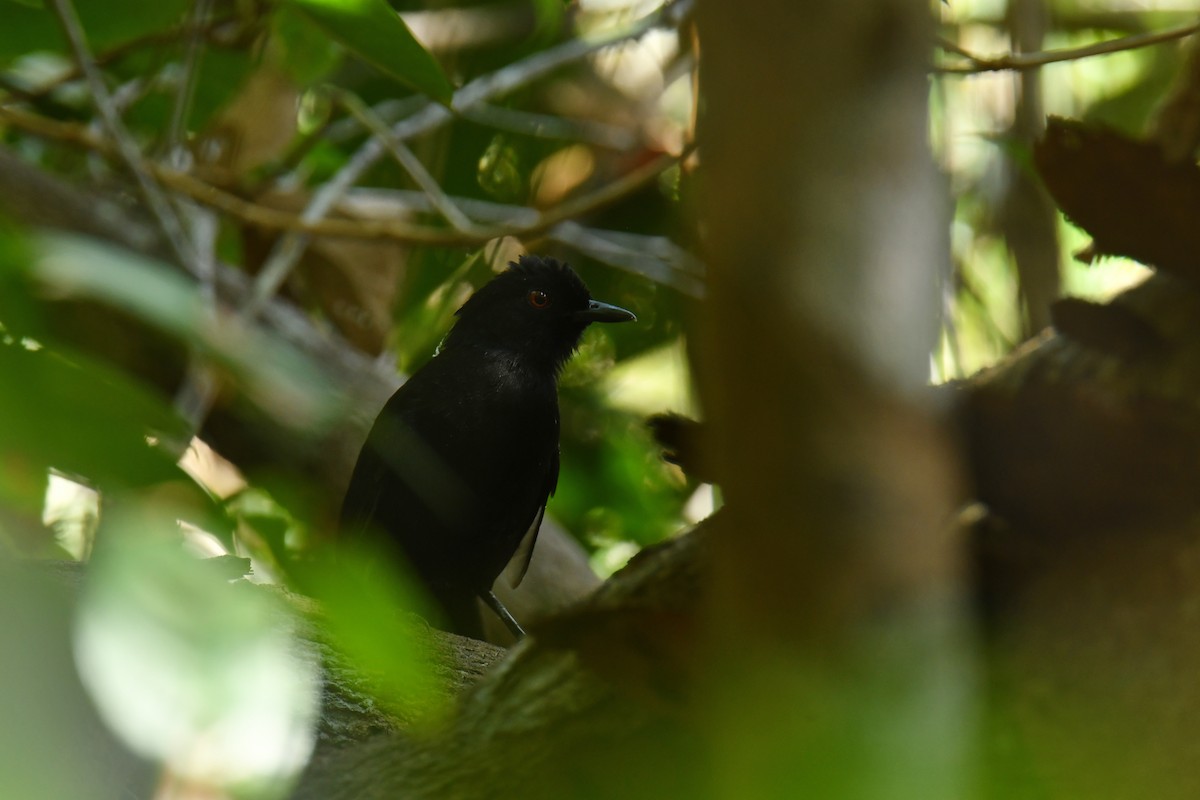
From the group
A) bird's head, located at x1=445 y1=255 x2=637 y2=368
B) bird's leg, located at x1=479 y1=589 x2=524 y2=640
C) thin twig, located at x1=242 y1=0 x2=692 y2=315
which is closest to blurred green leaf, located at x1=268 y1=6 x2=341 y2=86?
thin twig, located at x1=242 y1=0 x2=692 y2=315

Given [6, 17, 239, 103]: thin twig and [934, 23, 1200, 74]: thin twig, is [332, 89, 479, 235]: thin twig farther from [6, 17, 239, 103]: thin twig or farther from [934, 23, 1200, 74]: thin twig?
[934, 23, 1200, 74]: thin twig

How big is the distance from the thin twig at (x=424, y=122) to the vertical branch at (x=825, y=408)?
315 centimetres

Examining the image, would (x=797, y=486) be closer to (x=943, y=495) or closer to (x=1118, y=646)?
(x=943, y=495)

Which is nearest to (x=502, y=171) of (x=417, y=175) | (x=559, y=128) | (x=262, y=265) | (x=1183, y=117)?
(x=559, y=128)

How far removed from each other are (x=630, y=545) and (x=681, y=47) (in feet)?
6.46

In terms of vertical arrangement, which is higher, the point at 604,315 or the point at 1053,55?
the point at 604,315

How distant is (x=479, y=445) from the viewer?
12.8 ft

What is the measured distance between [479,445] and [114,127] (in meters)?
1.39

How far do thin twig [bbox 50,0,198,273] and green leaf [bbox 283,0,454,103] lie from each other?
3.47 feet

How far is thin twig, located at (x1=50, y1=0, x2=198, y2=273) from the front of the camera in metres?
3.01

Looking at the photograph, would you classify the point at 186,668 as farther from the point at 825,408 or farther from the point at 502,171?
the point at 502,171

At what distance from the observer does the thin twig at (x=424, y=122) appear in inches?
157

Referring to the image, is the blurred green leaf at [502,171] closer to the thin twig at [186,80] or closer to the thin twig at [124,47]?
the thin twig at [124,47]

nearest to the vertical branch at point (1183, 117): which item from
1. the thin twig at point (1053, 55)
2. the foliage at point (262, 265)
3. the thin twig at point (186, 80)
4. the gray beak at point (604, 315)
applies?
the thin twig at point (1053, 55)
